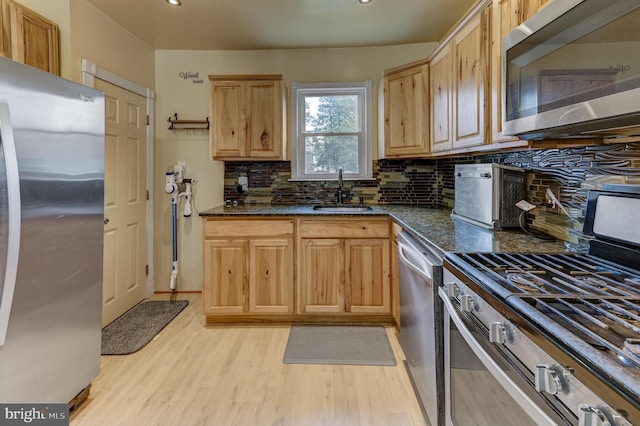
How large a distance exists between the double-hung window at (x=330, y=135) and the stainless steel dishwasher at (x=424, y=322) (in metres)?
1.50

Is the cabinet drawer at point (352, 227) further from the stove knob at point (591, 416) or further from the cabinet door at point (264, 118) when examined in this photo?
the stove knob at point (591, 416)

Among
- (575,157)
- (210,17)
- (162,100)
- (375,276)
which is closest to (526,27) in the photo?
(575,157)

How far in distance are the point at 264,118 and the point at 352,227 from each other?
1256mm

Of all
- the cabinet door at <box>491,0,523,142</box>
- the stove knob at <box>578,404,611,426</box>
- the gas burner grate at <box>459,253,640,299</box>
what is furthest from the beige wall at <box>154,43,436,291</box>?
the stove knob at <box>578,404,611,426</box>

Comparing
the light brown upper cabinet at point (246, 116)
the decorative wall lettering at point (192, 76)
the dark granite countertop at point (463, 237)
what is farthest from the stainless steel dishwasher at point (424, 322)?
the decorative wall lettering at point (192, 76)

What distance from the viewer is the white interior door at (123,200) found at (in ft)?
8.77

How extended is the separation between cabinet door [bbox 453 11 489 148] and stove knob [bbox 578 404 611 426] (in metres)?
1.53

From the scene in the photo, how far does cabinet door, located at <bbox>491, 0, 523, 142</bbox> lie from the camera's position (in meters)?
1.55

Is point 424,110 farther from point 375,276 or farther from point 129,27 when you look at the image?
point 129,27

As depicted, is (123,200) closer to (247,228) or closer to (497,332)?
(247,228)

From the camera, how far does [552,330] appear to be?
675mm

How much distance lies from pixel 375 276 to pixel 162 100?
272 cm

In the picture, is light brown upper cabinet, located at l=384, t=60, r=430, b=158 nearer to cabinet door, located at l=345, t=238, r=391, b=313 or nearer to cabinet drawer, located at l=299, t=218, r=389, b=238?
cabinet drawer, located at l=299, t=218, r=389, b=238

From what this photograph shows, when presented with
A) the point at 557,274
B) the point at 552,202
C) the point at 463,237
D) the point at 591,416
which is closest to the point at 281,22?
the point at 463,237
